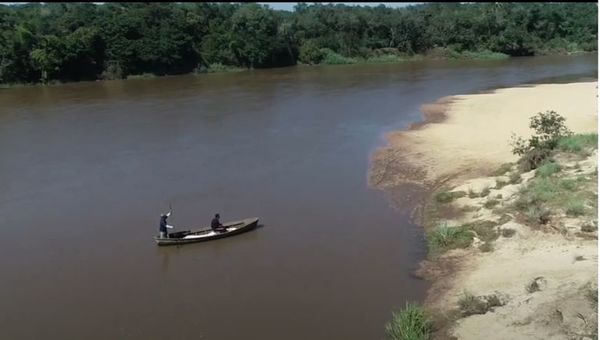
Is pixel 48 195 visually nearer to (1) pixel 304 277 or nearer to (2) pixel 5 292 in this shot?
(2) pixel 5 292

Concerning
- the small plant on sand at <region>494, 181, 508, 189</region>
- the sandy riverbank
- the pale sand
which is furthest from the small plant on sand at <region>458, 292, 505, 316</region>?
the pale sand

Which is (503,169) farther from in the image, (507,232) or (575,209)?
(507,232)

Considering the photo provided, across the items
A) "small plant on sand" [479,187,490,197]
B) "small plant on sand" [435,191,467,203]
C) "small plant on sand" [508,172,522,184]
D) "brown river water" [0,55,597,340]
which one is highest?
"small plant on sand" [508,172,522,184]

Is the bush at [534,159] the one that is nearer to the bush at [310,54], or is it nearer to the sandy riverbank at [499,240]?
the sandy riverbank at [499,240]

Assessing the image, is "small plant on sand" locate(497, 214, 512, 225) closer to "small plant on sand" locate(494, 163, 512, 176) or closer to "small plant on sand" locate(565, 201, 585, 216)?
"small plant on sand" locate(565, 201, 585, 216)

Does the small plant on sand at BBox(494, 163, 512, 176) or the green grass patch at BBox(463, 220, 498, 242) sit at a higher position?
the small plant on sand at BBox(494, 163, 512, 176)

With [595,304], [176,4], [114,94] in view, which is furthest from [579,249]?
[176,4]

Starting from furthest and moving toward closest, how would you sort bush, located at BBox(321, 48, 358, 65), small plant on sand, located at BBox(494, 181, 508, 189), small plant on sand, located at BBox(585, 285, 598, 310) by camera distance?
bush, located at BBox(321, 48, 358, 65) < small plant on sand, located at BBox(494, 181, 508, 189) < small plant on sand, located at BBox(585, 285, 598, 310)

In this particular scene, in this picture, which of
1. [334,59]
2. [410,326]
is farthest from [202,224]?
[334,59]
